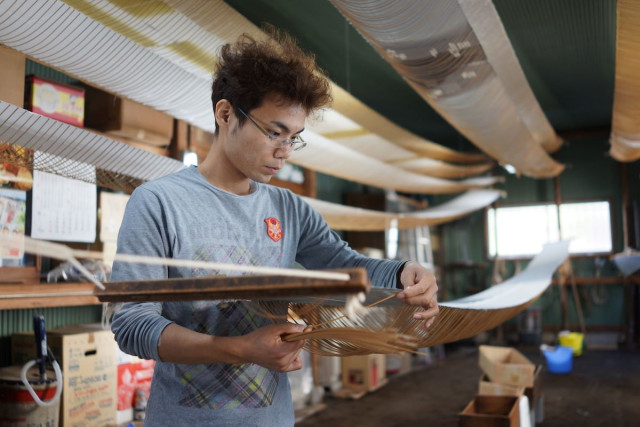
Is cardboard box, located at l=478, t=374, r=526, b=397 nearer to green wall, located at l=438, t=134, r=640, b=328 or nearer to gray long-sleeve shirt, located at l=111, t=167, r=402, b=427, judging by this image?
gray long-sleeve shirt, located at l=111, t=167, r=402, b=427

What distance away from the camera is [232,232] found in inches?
41.5

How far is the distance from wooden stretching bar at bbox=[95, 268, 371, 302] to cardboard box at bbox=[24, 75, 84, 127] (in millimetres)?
2113

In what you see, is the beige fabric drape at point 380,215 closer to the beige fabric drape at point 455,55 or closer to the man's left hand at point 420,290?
the beige fabric drape at point 455,55

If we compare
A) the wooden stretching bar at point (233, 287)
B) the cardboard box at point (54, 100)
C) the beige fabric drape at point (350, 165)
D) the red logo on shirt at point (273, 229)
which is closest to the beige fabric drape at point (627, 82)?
the beige fabric drape at point (350, 165)

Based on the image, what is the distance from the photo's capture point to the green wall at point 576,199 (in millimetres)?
7789

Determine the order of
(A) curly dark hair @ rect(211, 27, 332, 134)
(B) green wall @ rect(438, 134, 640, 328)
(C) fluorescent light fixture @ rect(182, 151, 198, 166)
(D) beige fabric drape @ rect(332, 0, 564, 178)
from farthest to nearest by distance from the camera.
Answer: (B) green wall @ rect(438, 134, 640, 328) → (C) fluorescent light fixture @ rect(182, 151, 198, 166) → (D) beige fabric drape @ rect(332, 0, 564, 178) → (A) curly dark hair @ rect(211, 27, 332, 134)

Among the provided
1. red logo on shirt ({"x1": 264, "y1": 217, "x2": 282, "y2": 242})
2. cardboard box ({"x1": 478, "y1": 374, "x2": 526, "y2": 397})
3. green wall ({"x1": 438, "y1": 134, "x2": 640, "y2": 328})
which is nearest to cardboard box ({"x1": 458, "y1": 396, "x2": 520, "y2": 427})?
cardboard box ({"x1": 478, "y1": 374, "x2": 526, "y2": 397})

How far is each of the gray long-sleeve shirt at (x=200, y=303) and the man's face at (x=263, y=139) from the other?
62mm

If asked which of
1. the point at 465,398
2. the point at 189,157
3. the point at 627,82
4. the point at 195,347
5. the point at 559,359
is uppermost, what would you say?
the point at 627,82

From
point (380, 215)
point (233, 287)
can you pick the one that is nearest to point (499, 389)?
point (380, 215)

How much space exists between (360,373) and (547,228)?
4393 millimetres

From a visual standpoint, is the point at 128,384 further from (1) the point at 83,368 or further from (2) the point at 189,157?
(2) the point at 189,157

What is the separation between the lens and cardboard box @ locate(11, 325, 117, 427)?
8.22ft

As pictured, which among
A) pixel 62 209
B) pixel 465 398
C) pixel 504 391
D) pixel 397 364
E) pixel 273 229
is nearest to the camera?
pixel 273 229
